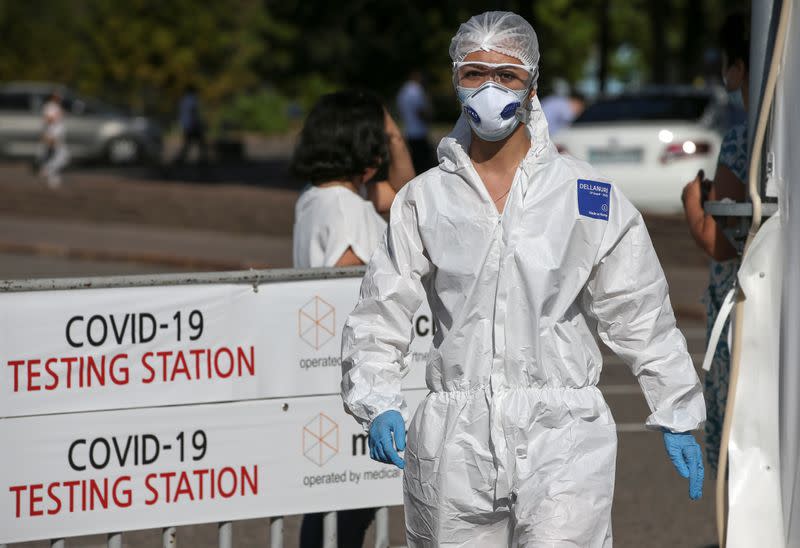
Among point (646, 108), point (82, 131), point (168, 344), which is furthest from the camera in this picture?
point (82, 131)

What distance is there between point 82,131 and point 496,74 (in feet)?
103

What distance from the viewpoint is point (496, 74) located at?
3.51 meters

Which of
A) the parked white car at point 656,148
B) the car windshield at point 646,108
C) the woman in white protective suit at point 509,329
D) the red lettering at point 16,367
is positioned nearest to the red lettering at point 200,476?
the red lettering at point 16,367

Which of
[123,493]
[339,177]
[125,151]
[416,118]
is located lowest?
[123,493]

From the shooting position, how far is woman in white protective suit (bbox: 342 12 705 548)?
336cm

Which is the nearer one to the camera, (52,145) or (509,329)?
(509,329)

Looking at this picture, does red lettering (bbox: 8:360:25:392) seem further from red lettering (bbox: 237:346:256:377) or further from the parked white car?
the parked white car

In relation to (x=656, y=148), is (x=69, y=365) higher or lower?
lower

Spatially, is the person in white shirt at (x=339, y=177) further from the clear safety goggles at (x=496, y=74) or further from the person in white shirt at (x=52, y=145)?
the person in white shirt at (x=52, y=145)

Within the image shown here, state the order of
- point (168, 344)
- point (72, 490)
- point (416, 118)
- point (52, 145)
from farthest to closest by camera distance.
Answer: point (52, 145) → point (416, 118) → point (168, 344) → point (72, 490)

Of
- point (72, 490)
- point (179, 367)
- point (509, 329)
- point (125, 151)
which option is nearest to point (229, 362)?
point (179, 367)

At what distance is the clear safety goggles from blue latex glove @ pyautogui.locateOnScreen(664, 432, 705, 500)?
966 millimetres

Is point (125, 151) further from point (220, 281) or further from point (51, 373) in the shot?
point (51, 373)

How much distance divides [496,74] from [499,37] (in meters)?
0.10
